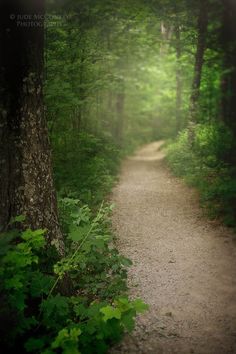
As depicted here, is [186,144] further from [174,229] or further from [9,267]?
[9,267]

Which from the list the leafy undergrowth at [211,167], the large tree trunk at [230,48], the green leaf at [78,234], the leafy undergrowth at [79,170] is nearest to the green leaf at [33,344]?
A: the green leaf at [78,234]

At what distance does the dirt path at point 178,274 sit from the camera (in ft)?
15.3

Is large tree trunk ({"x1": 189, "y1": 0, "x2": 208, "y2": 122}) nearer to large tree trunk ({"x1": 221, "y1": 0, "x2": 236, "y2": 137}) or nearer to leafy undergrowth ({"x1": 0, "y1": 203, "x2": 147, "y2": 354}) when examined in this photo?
large tree trunk ({"x1": 221, "y1": 0, "x2": 236, "y2": 137})

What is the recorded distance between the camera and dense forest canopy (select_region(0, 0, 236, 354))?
14.6 feet

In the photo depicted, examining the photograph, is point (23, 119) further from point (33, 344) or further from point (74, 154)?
point (74, 154)

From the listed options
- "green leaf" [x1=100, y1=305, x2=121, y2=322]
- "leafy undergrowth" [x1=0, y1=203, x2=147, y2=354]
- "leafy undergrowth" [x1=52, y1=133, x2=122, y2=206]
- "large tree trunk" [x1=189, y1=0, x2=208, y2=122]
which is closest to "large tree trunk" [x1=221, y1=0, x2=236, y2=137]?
"large tree trunk" [x1=189, y1=0, x2=208, y2=122]

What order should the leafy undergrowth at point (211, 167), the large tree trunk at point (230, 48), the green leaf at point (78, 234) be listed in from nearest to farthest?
the green leaf at point (78, 234) < the leafy undergrowth at point (211, 167) < the large tree trunk at point (230, 48)

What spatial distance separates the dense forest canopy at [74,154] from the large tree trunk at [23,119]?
0.05 feet

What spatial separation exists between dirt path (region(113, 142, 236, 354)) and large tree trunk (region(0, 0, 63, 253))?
87.3 inches

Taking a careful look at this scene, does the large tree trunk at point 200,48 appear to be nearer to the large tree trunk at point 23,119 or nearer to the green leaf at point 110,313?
the large tree trunk at point 23,119

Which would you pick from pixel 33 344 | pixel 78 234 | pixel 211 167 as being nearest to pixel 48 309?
pixel 33 344

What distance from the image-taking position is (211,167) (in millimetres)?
11641

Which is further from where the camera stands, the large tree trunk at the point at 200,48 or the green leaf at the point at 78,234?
the large tree trunk at the point at 200,48

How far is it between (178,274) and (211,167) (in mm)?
6149
